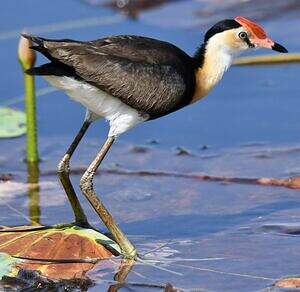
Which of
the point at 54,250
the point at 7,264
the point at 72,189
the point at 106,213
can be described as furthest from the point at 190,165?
the point at 7,264

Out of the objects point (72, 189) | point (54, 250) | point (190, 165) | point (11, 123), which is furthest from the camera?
point (11, 123)

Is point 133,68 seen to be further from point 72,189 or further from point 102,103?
point 72,189

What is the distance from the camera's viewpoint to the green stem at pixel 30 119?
22.6ft

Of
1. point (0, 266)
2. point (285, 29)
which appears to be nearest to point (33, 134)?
point (0, 266)

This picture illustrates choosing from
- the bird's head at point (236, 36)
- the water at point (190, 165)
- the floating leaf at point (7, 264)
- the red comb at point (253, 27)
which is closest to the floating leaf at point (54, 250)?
the floating leaf at point (7, 264)

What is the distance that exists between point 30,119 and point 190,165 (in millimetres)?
945

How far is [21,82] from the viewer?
332 inches

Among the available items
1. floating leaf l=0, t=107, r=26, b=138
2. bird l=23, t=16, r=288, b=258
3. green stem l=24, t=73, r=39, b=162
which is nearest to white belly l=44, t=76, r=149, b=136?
bird l=23, t=16, r=288, b=258

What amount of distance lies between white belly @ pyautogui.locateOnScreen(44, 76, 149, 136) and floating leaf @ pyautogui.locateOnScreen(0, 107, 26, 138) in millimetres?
1854

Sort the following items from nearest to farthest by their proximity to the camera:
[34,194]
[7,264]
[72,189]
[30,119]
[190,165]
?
[7,264]
[72,189]
[34,194]
[30,119]
[190,165]

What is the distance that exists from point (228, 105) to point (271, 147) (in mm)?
709

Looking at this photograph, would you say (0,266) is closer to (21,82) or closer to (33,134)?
(33,134)

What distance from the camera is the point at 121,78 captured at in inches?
232

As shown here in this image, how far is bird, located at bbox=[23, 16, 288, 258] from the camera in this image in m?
5.81
